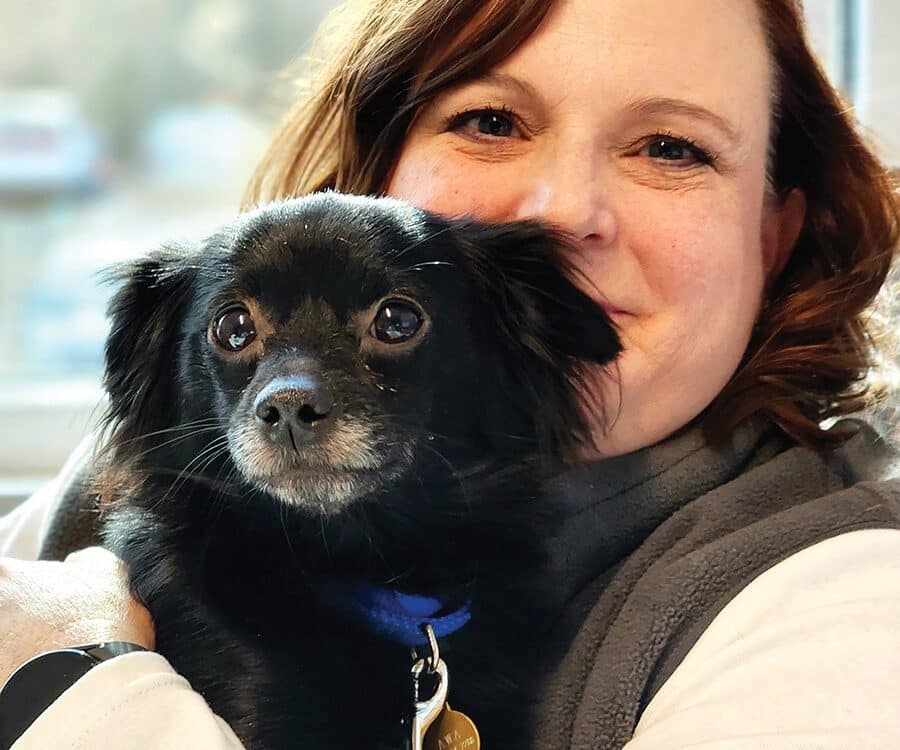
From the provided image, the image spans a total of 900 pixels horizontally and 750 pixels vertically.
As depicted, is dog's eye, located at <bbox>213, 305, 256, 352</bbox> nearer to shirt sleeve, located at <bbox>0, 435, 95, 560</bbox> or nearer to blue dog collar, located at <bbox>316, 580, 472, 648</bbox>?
blue dog collar, located at <bbox>316, 580, 472, 648</bbox>

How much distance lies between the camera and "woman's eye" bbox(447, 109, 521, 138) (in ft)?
3.84

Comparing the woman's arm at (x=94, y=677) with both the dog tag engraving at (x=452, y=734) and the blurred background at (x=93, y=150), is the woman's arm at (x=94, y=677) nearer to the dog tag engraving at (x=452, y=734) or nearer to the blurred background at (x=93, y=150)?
the dog tag engraving at (x=452, y=734)

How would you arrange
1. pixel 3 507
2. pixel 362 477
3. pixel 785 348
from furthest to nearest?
1. pixel 3 507
2. pixel 785 348
3. pixel 362 477

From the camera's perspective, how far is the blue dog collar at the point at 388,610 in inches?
41.1

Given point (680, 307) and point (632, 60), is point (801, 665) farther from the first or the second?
point (632, 60)

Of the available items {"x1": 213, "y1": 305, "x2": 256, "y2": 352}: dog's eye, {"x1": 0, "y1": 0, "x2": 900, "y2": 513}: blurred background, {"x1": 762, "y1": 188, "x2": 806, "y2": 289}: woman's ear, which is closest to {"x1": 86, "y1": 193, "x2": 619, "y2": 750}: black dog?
{"x1": 213, "y1": 305, "x2": 256, "y2": 352}: dog's eye

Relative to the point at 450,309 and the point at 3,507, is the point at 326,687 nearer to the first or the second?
the point at 450,309

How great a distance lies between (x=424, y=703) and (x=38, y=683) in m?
0.33

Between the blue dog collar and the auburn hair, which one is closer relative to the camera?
the blue dog collar

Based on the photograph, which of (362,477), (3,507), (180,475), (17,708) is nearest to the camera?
(17,708)

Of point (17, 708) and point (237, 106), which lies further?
point (237, 106)

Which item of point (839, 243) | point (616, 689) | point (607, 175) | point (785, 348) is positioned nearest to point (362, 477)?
point (616, 689)

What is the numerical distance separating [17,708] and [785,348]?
2.74 ft

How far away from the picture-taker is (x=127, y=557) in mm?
1141
